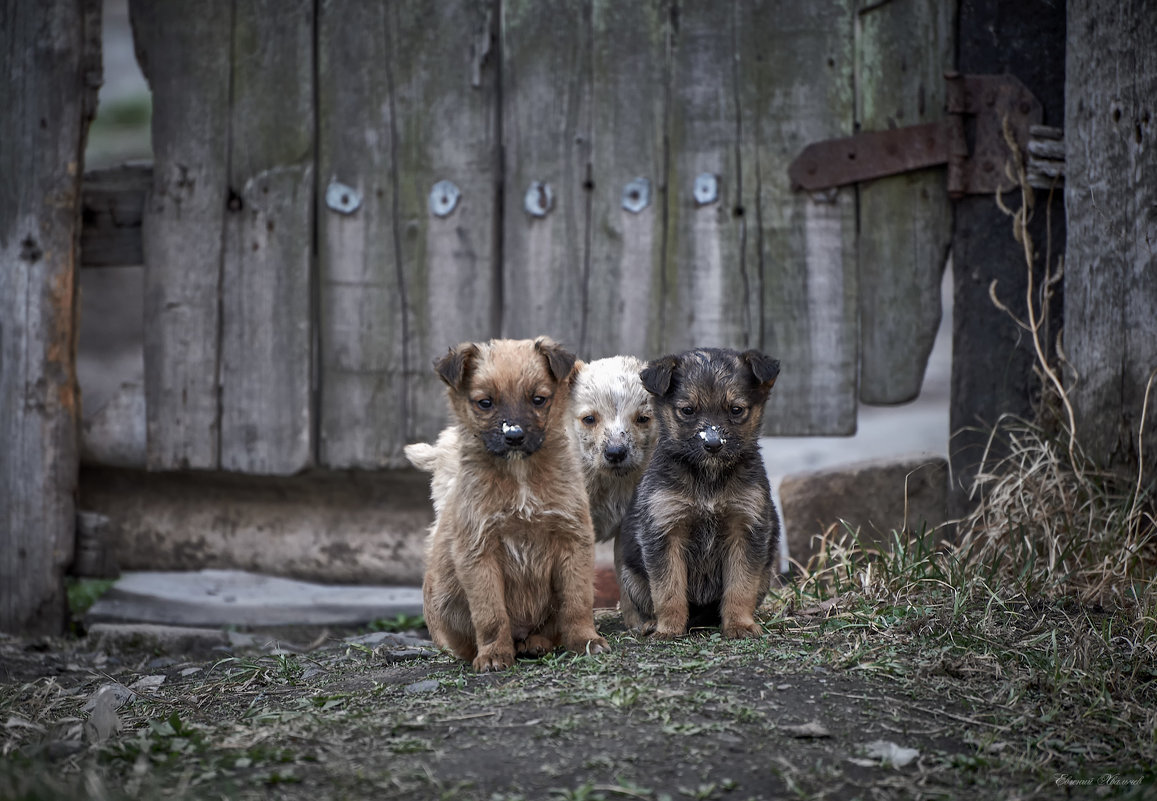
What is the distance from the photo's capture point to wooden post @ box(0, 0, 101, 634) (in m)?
6.44

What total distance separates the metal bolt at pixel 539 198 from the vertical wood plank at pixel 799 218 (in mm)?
1129

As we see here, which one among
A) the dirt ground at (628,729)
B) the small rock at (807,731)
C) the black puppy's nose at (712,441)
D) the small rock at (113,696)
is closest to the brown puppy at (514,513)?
the dirt ground at (628,729)

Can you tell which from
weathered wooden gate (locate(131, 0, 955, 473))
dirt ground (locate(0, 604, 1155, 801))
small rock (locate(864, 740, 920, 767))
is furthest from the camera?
weathered wooden gate (locate(131, 0, 955, 473))

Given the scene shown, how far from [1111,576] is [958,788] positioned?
2314mm

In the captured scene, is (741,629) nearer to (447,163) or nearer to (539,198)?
(539,198)

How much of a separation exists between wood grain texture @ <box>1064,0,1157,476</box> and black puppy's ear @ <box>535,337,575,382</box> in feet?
9.07

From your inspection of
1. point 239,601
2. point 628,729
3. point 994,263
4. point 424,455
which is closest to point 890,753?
point 628,729

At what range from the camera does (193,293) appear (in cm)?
680

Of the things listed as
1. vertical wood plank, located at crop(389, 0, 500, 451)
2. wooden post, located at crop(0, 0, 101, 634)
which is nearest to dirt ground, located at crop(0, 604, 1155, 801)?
wooden post, located at crop(0, 0, 101, 634)

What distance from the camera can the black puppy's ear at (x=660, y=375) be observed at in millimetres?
4953

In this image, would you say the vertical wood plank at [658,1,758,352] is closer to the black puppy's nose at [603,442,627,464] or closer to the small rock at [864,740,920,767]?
the black puppy's nose at [603,442,627,464]

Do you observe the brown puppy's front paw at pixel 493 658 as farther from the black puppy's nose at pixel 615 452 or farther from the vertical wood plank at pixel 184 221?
the vertical wood plank at pixel 184 221

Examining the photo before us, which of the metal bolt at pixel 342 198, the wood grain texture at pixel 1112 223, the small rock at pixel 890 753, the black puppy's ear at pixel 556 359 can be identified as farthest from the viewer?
the metal bolt at pixel 342 198

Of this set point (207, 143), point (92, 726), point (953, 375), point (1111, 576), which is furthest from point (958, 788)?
point (207, 143)
